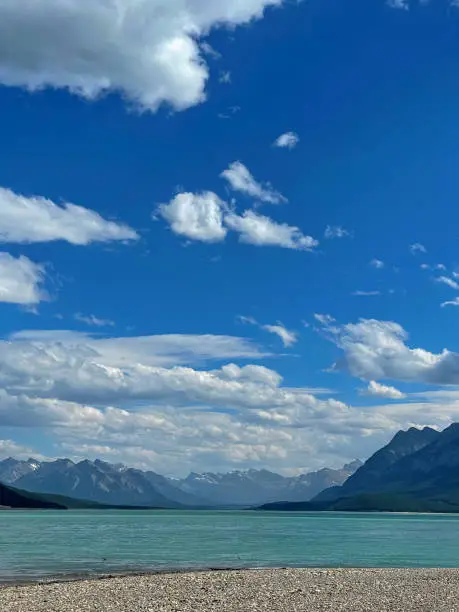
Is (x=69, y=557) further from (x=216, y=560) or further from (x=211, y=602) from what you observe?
(x=211, y=602)

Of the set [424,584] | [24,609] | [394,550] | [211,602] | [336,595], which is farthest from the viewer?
[394,550]

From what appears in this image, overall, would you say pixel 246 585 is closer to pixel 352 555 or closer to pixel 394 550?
pixel 352 555

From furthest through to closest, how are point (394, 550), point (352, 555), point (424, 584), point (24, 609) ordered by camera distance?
point (394, 550)
point (352, 555)
point (424, 584)
point (24, 609)

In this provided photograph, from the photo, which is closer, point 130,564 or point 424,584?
point 424,584

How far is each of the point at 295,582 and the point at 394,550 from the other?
7999 centimetres

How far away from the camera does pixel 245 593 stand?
5509cm

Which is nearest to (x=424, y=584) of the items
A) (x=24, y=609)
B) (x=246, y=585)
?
(x=246, y=585)

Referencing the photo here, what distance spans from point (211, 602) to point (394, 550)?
319 feet

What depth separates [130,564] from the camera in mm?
92312

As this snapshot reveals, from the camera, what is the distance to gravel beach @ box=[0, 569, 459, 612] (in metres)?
47.3

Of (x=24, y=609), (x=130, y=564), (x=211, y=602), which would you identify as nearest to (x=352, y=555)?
(x=130, y=564)

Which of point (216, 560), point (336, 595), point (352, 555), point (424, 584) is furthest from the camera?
point (352, 555)

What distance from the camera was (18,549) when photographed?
391 feet

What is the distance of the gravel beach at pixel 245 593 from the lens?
47.3 m
